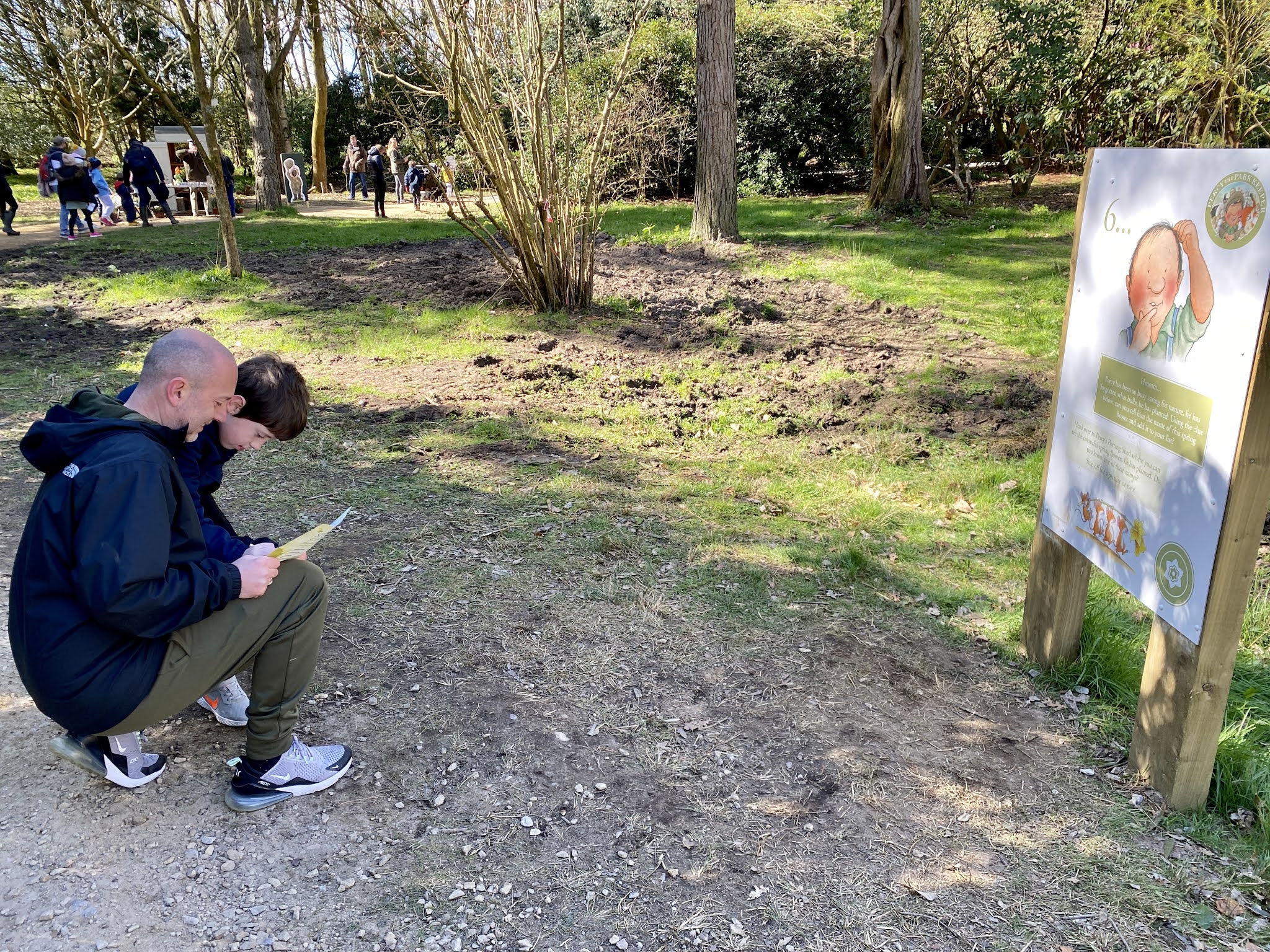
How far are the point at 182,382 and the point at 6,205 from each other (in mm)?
16911

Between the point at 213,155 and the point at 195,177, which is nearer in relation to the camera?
the point at 213,155

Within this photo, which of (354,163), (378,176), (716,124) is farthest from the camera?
(354,163)

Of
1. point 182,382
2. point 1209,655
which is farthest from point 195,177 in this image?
point 1209,655

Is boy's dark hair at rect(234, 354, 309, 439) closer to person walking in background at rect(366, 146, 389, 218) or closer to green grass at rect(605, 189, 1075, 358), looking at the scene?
green grass at rect(605, 189, 1075, 358)

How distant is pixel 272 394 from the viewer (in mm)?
2859

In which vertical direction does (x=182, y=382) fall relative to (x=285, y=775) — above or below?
above

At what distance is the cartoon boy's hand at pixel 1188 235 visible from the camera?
263cm

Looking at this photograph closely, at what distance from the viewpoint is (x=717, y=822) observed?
2.88 meters

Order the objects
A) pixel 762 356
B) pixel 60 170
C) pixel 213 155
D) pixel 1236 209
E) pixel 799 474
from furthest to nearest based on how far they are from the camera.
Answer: pixel 60 170
pixel 213 155
pixel 762 356
pixel 799 474
pixel 1236 209

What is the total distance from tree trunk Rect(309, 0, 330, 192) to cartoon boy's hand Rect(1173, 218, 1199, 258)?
25296mm

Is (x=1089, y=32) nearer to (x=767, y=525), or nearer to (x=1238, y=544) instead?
(x=767, y=525)

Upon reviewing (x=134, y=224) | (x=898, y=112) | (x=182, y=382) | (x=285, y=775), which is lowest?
(x=285, y=775)

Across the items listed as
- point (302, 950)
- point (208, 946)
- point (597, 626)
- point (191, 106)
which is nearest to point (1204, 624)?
point (597, 626)

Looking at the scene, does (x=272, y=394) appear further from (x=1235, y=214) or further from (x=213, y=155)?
(x=213, y=155)
